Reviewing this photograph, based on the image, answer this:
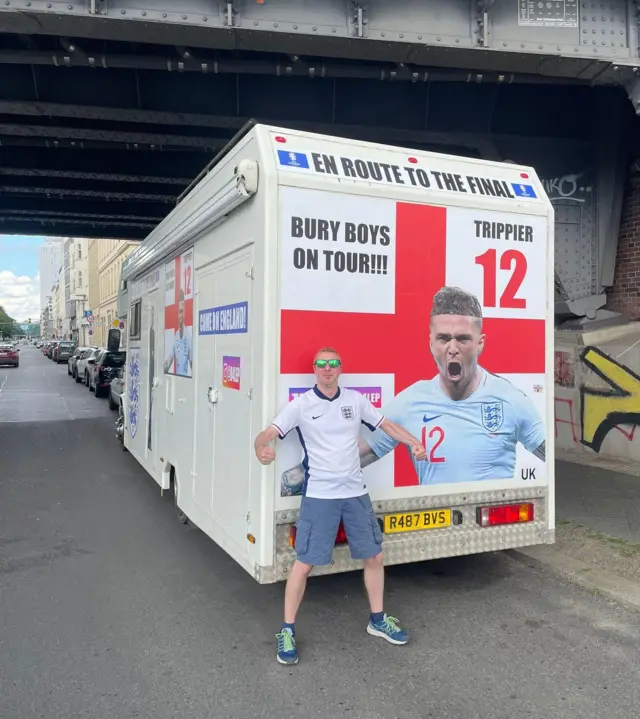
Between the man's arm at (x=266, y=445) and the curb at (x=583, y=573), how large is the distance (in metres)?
2.82

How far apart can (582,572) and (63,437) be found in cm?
1033

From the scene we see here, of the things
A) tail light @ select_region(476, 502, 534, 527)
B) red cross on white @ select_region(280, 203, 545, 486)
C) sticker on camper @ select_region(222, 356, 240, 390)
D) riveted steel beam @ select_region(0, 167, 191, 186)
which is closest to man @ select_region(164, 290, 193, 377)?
sticker on camper @ select_region(222, 356, 240, 390)

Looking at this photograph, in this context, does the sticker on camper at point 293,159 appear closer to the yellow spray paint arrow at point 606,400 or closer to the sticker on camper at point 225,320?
the sticker on camper at point 225,320

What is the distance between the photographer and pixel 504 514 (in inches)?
181

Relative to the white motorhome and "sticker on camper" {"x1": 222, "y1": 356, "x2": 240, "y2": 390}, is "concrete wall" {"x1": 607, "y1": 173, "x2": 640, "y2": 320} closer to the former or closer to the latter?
the white motorhome

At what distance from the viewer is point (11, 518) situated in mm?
6922

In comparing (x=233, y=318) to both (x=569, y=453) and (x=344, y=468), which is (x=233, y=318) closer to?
(x=344, y=468)

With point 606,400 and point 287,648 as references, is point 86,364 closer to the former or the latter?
point 606,400

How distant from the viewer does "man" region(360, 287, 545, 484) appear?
4344mm

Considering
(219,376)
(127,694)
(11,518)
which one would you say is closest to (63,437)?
(11,518)

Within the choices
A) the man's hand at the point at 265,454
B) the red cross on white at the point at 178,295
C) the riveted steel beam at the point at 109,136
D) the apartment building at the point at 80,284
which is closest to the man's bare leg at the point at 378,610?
the man's hand at the point at 265,454

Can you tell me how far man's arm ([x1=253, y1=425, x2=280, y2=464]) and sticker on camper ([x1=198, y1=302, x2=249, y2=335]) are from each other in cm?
73

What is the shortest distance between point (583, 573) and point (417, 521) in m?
1.70

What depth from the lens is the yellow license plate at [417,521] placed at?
427cm
